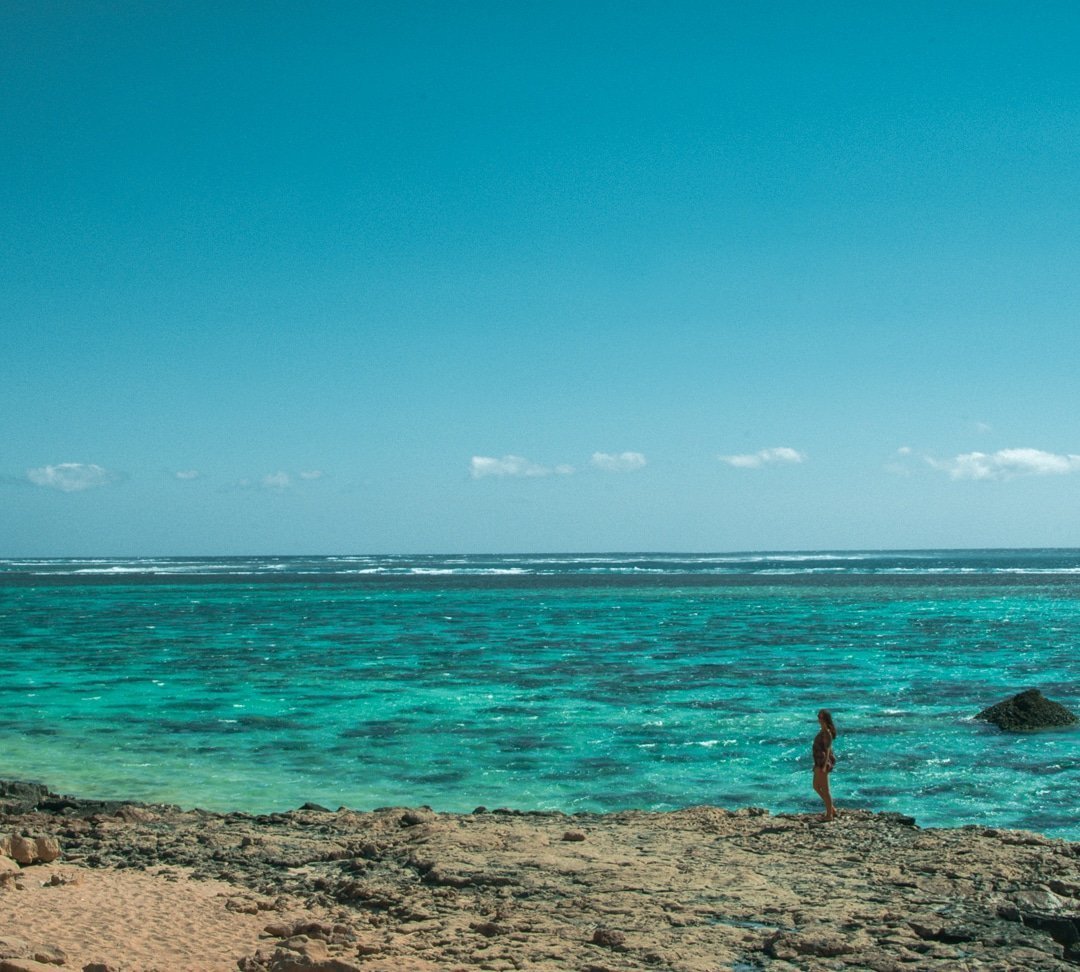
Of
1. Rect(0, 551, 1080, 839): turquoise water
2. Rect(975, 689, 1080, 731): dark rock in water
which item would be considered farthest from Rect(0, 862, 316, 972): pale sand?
Rect(975, 689, 1080, 731): dark rock in water

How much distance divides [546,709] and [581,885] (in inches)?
451

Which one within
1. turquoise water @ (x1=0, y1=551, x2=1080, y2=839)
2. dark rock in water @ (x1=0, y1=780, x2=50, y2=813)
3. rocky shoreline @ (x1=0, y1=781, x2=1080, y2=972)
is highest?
rocky shoreline @ (x1=0, y1=781, x2=1080, y2=972)

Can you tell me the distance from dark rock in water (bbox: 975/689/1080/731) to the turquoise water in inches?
13.0

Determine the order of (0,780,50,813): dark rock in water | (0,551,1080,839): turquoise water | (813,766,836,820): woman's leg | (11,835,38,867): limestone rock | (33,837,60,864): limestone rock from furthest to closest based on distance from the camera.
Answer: (0,551,1080,839): turquoise water
(0,780,50,813): dark rock in water
(813,766,836,820): woman's leg
(33,837,60,864): limestone rock
(11,835,38,867): limestone rock

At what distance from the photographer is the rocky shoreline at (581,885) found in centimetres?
724

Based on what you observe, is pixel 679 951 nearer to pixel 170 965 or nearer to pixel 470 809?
pixel 170 965

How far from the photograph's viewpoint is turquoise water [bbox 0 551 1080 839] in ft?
46.2

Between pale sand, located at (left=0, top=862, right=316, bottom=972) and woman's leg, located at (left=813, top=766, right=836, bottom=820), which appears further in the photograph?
woman's leg, located at (left=813, top=766, right=836, bottom=820)

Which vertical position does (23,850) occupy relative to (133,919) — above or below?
above

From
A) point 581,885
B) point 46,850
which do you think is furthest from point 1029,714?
point 46,850

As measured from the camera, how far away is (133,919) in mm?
8047

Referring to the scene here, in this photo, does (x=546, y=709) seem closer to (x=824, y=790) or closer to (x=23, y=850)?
(x=824, y=790)

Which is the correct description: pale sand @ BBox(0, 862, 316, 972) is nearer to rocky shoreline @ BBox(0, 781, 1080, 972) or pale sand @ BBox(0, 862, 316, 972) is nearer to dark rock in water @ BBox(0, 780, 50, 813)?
rocky shoreline @ BBox(0, 781, 1080, 972)

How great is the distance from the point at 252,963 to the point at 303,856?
304 centimetres
